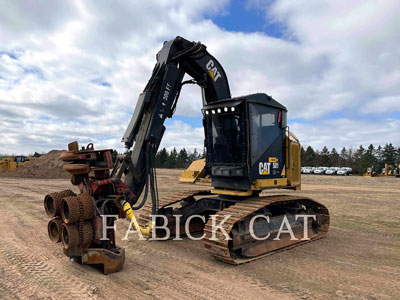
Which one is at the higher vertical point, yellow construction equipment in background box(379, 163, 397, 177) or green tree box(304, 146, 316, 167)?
green tree box(304, 146, 316, 167)

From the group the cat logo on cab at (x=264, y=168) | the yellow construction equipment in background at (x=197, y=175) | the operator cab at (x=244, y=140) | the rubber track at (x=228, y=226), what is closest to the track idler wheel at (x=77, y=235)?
the rubber track at (x=228, y=226)

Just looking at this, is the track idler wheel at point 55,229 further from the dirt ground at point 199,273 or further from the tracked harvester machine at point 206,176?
the dirt ground at point 199,273

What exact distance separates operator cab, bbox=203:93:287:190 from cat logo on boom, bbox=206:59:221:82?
672 millimetres

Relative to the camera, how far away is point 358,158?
69188 mm

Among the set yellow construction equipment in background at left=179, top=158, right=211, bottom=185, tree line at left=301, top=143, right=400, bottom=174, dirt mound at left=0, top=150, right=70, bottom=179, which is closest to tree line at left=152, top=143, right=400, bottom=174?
tree line at left=301, top=143, right=400, bottom=174

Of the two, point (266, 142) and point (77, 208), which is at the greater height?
point (266, 142)

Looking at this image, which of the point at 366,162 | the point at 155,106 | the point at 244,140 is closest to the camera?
the point at 155,106

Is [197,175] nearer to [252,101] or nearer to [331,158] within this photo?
[252,101]

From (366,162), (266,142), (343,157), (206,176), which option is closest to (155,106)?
A: (206,176)

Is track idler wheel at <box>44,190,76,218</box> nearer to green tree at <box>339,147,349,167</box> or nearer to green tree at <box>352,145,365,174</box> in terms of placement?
green tree at <box>352,145,365,174</box>

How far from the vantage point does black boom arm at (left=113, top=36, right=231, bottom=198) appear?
612cm

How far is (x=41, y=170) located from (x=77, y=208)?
101 ft

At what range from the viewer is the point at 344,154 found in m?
82.7

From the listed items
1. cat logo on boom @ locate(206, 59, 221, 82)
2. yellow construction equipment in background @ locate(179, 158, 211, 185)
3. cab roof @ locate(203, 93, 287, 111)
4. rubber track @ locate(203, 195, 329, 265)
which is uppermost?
cat logo on boom @ locate(206, 59, 221, 82)
